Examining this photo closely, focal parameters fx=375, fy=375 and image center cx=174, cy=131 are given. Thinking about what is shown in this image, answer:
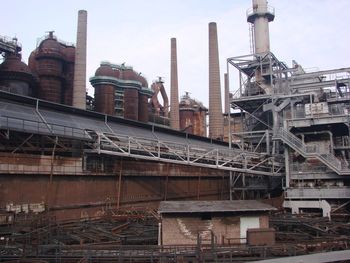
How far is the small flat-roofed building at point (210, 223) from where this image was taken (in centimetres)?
1580

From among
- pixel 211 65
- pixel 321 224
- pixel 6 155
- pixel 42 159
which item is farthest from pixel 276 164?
pixel 211 65

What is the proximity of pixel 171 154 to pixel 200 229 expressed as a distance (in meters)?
11.3

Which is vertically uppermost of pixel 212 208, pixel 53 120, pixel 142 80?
pixel 142 80

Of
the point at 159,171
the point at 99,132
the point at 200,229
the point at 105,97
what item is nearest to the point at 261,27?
the point at 105,97

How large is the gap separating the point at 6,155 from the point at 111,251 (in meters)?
8.99

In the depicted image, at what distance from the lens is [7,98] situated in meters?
23.0

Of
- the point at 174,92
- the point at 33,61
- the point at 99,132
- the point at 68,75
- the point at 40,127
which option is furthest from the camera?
the point at 174,92

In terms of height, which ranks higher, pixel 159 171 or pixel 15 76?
pixel 15 76

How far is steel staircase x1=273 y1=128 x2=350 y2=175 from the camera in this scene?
87.9 ft

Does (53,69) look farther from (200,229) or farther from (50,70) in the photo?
(200,229)

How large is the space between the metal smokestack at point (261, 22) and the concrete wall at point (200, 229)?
91.5 feet

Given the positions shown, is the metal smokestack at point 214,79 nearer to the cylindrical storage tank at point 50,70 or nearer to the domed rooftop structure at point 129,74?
the domed rooftop structure at point 129,74

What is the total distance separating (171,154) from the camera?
2711 centimetres

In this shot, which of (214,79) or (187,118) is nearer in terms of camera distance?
(214,79)
